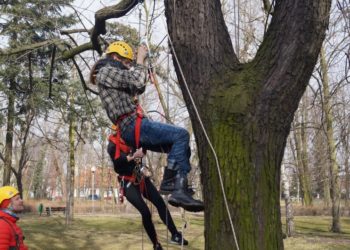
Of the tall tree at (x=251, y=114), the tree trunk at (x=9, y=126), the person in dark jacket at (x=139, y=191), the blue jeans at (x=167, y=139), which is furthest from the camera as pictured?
the tree trunk at (x=9, y=126)

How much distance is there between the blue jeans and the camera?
3.28 meters

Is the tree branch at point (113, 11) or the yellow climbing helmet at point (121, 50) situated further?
the tree branch at point (113, 11)

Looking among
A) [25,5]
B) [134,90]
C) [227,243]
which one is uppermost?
[25,5]

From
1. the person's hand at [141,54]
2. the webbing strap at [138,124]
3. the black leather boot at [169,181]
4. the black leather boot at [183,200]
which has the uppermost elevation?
the person's hand at [141,54]

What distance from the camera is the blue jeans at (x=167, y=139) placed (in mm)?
3281

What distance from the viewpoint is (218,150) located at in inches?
109

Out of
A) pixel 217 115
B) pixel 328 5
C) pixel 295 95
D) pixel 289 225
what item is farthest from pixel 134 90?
pixel 289 225

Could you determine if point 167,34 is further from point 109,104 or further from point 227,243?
point 227,243

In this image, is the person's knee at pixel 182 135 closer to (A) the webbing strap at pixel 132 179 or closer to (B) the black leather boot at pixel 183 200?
(B) the black leather boot at pixel 183 200

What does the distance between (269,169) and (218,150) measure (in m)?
0.32

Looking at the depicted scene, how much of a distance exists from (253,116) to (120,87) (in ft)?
3.96

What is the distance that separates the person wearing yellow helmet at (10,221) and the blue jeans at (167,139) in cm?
195

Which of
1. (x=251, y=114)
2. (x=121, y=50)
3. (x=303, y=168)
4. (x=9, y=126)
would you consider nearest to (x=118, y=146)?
(x=121, y=50)

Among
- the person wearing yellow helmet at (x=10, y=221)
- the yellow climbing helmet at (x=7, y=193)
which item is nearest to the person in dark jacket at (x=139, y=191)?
the person wearing yellow helmet at (x=10, y=221)
